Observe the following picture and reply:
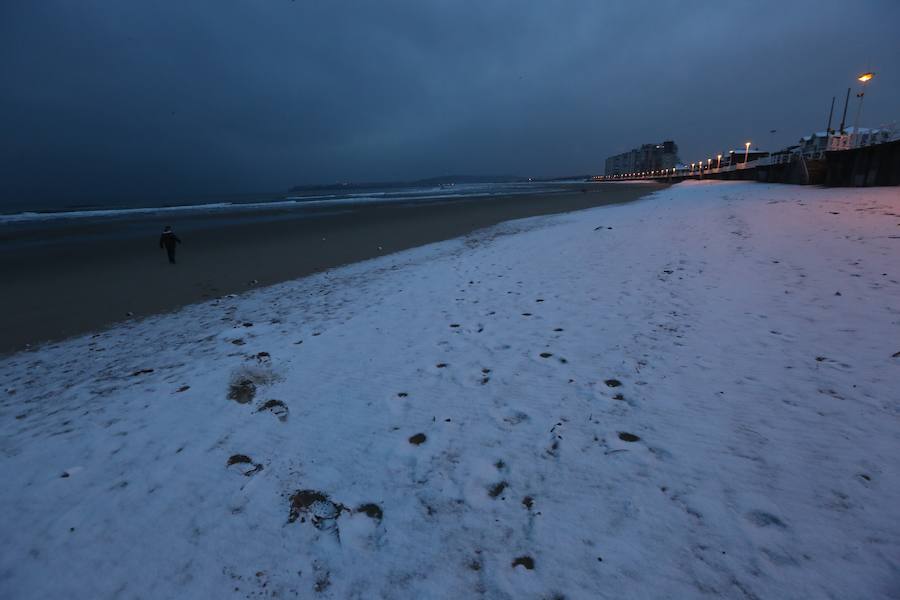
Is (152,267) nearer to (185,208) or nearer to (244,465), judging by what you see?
(244,465)

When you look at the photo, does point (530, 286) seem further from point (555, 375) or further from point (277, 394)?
point (277, 394)

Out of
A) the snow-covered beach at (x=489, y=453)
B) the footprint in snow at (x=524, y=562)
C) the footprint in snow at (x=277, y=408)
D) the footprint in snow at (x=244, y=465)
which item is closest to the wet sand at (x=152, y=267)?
the snow-covered beach at (x=489, y=453)

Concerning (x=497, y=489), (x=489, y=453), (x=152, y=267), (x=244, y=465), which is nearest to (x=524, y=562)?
(x=497, y=489)

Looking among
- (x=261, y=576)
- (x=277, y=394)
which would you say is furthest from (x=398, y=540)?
(x=277, y=394)

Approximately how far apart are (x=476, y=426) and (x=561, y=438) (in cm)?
89

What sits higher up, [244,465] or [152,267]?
[152,267]

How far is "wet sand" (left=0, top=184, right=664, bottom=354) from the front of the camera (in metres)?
9.91

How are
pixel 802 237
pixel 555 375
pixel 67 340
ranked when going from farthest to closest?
pixel 802 237 < pixel 67 340 < pixel 555 375

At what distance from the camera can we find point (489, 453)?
3.64 meters

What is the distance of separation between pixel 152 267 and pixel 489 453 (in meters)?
17.3

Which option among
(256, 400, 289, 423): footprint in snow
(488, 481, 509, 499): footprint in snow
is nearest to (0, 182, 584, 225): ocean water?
(256, 400, 289, 423): footprint in snow

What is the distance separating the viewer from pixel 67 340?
820 cm

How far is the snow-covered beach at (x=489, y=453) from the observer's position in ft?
8.50

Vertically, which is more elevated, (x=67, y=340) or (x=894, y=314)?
(x=894, y=314)
